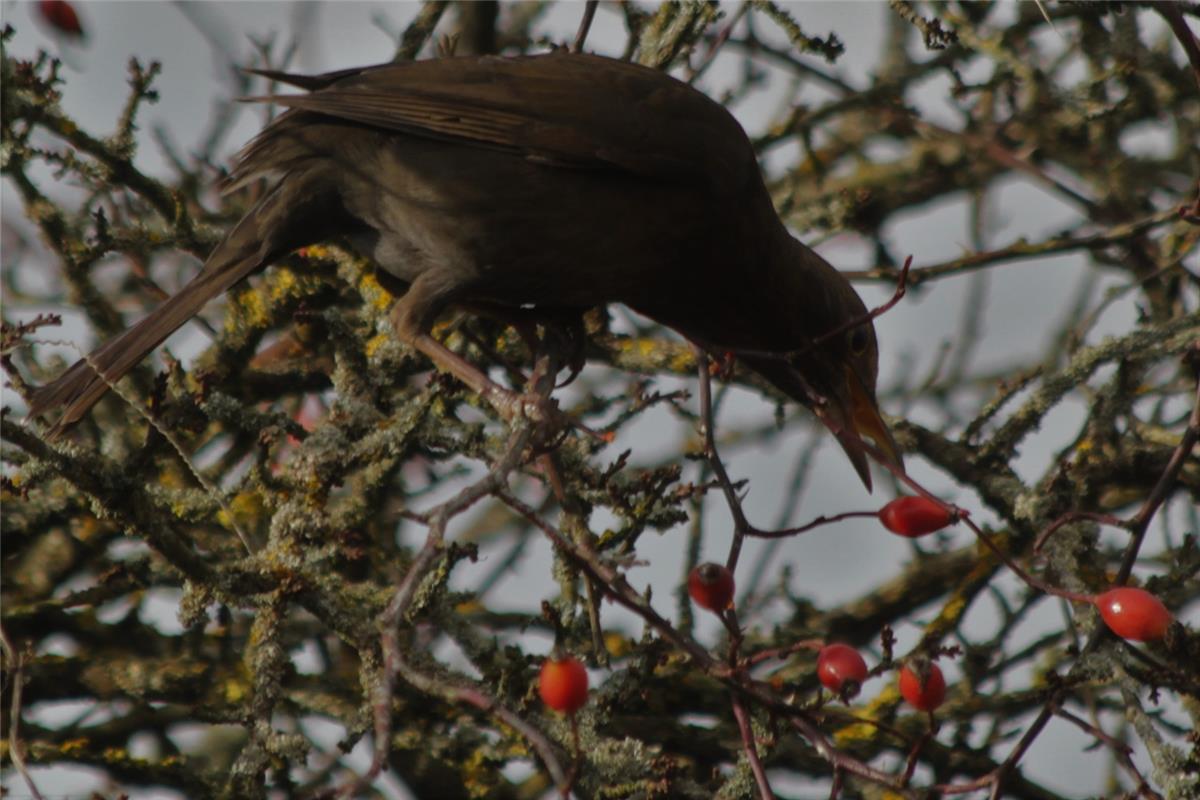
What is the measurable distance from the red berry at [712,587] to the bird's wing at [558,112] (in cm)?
194

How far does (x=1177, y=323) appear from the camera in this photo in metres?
4.72

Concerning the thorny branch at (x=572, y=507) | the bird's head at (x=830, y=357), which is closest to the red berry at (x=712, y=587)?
the thorny branch at (x=572, y=507)

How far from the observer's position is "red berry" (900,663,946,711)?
3.22 meters

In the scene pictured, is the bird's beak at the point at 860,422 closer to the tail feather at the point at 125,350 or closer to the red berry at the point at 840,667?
the red berry at the point at 840,667

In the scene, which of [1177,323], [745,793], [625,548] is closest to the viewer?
[745,793]

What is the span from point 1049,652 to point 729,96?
7.70 feet

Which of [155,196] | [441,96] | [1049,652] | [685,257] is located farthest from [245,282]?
[1049,652]

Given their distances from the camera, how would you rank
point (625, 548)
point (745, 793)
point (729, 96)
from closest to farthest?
point (745, 793), point (625, 548), point (729, 96)

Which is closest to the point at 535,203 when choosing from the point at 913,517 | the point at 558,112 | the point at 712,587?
the point at 558,112

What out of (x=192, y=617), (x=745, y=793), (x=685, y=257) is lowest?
(x=745, y=793)

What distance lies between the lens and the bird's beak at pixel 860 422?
193 inches

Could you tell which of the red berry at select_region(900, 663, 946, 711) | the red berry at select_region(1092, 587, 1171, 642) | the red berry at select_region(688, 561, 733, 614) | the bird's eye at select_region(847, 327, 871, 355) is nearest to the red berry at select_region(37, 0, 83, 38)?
the bird's eye at select_region(847, 327, 871, 355)

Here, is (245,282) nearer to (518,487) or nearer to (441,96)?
(441,96)

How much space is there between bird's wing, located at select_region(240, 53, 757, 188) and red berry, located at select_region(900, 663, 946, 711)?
7.07ft
